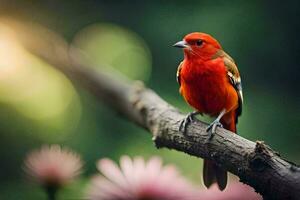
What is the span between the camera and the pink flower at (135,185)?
1.36 feet

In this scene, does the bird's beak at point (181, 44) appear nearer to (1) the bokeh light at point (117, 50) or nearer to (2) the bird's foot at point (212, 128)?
(2) the bird's foot at point (212, 128)

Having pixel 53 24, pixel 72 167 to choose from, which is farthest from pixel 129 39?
pixel 72 167

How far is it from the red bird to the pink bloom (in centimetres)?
20

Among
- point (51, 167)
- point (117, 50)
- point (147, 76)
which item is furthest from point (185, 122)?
point (117, 50)

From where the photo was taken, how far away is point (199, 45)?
62 cm

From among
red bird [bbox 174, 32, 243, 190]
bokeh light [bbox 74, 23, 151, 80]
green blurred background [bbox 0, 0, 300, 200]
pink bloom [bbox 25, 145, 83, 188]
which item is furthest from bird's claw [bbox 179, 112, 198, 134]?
bokeh light [bbox 74, 23, 151, 80]

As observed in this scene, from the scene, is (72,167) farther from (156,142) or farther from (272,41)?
(272,41)

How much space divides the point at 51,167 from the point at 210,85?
245mm

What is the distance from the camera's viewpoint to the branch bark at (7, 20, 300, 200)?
0.50 metres

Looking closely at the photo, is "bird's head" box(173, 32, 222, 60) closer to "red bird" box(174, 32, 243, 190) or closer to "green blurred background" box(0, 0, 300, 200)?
"red bird" box(174, 32, 243, 190)

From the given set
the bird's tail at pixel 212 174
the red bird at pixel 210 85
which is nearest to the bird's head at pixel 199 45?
the red bird at pixel 210 85

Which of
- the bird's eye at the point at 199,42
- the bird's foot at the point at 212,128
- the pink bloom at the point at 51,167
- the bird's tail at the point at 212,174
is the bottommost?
the pink bloom at the point at 51,167

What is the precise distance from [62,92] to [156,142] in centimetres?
67

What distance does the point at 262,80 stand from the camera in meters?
1.49
